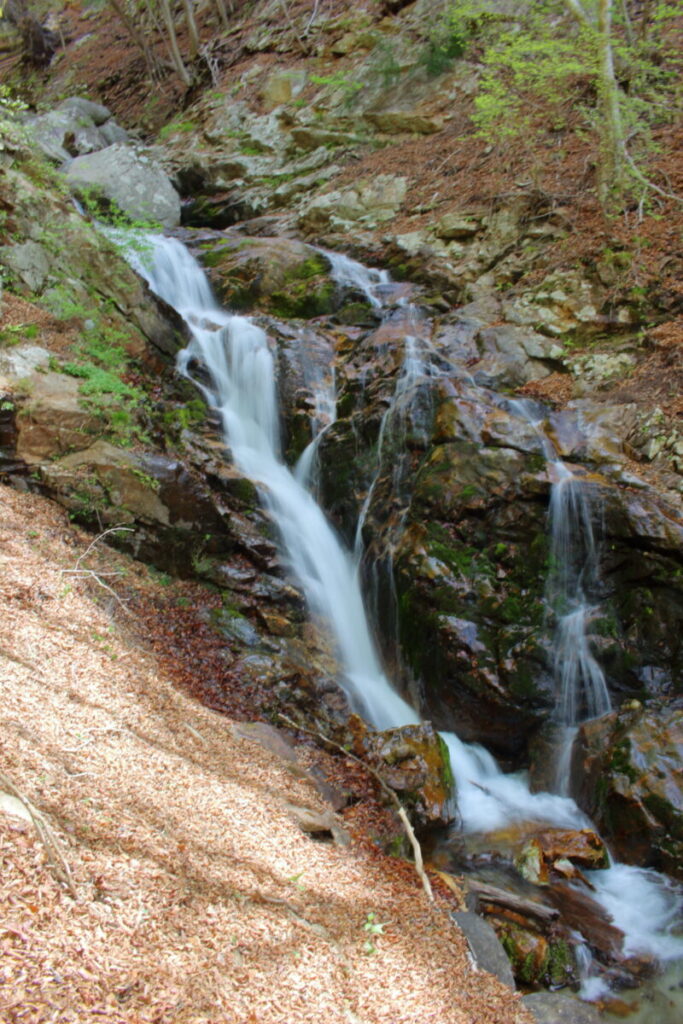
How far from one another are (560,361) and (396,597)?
18.0 ft

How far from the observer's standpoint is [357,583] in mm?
9008

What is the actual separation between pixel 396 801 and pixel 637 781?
251 cm

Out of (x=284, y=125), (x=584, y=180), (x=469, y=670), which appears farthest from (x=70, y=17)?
(x=469, y=670)

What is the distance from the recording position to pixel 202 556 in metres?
8.16

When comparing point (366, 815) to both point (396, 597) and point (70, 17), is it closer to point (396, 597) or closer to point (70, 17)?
point (396, 597)

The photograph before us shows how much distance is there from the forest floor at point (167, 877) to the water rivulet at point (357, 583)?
2074mm

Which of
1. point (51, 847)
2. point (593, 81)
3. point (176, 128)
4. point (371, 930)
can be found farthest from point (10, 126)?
point (176, 128)

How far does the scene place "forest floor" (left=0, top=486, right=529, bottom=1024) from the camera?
7.73ft

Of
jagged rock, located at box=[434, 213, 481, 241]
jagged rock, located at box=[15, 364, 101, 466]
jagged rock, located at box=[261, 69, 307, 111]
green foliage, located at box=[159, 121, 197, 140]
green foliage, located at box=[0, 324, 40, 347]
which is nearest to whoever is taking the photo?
jagged rock, located at box=[15, 364, 101, 466]

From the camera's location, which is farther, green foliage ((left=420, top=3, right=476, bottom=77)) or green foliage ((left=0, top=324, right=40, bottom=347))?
green foliage ((left=420, top=3, right=476, bottom=77))

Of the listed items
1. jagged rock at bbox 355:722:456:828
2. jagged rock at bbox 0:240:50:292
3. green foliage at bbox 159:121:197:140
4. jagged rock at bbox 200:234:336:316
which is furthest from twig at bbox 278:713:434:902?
green foliage at bbox 159:121:197:140

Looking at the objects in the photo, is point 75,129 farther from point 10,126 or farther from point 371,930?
point 371,930

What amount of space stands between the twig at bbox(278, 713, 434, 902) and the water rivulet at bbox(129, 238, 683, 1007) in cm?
94

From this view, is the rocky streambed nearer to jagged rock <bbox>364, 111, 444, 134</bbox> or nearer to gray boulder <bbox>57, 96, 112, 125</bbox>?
jagged rock <bbox>364, 111, 444, 134</bbox>
